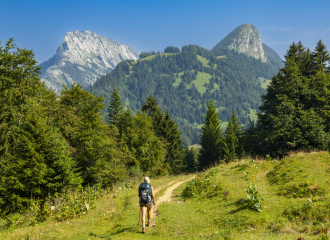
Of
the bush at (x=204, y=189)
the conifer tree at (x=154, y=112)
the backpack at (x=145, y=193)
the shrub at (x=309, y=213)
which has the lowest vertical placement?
the bush at (x=204, y=189)

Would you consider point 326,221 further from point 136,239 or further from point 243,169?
point 243,169

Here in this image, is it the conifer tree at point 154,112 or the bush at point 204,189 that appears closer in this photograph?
the bush at point 204,189

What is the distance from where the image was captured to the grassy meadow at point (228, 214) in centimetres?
917

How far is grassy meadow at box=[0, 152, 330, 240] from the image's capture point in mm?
9172

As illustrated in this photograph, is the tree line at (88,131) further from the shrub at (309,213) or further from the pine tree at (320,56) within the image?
the shrub at (309,213)

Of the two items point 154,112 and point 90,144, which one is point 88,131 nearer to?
point 90,144

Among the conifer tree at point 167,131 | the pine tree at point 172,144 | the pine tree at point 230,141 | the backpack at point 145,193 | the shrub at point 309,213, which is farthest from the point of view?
the pine tree at point 172,144

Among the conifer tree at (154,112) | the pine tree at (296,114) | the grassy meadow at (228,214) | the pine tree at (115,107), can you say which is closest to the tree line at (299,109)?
the pine tree at (296,114)

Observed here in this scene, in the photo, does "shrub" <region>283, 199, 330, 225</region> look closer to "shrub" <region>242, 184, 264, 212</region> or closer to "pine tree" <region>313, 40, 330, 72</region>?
"shrub" <region>242, 184, 264, 212</region>

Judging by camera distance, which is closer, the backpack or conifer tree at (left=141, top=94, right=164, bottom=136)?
the backpack

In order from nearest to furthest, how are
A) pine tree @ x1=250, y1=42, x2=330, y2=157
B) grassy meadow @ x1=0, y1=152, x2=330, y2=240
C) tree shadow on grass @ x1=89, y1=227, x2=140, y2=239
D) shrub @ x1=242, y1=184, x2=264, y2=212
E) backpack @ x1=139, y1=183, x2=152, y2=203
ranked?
grassy meadow @ x1=0, y1=152, x2=330, y2=240
tree shadow on grass @ x1=89, y1=227, x2=140, y2=239
backpack @ x1=139, y1=183, x2=152, y2=203
shrub @ x1=242, y1=184, x2=264, y2=212
pine tree @ x1=250, y1=42, x2=330, y2=157

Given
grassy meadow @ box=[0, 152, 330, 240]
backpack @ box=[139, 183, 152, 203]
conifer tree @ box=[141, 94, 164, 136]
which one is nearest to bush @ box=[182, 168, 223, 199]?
grassy meadow @ box=[0, 152, 330, 240]

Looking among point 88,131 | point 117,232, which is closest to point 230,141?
point 88,131

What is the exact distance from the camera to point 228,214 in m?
11.3
